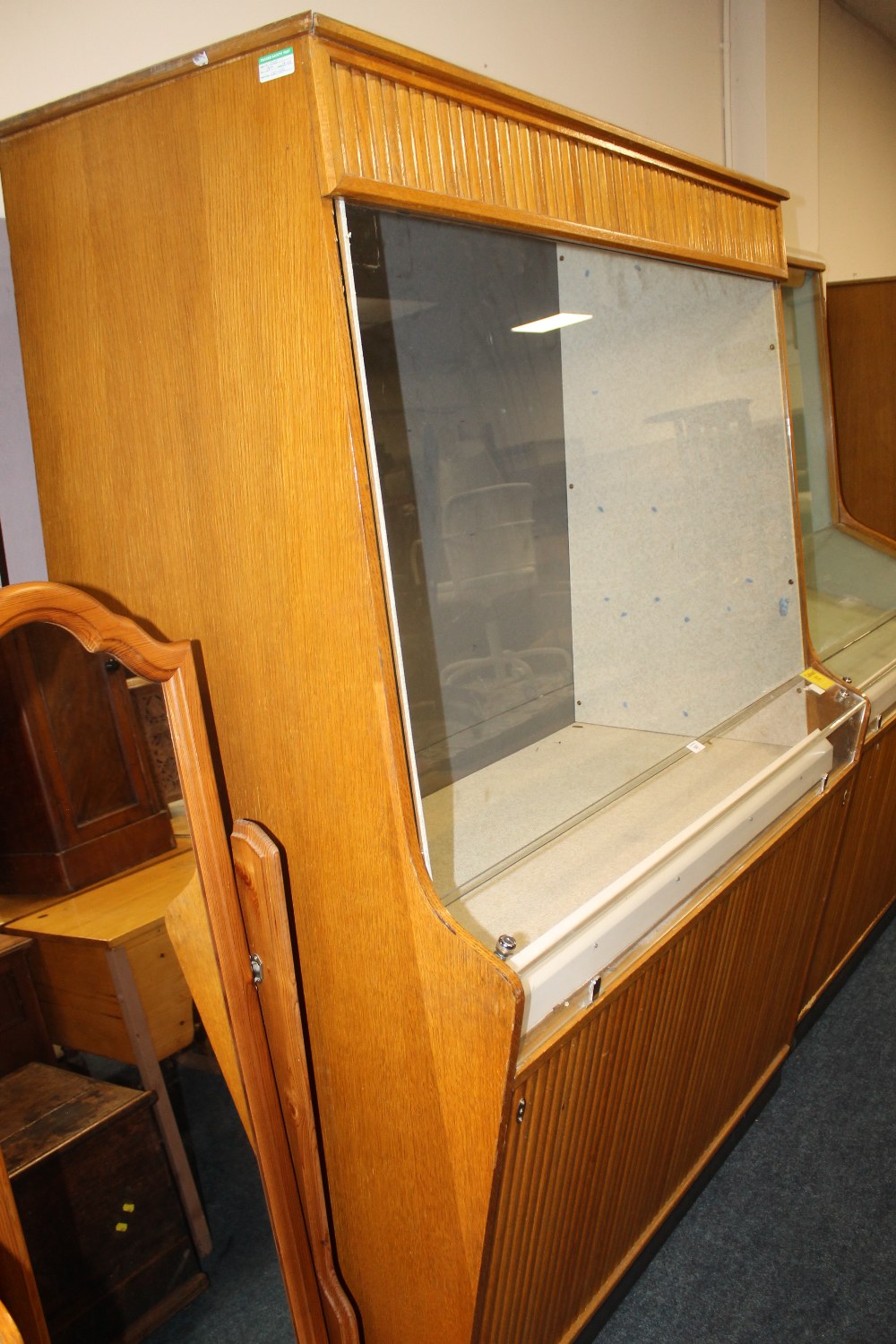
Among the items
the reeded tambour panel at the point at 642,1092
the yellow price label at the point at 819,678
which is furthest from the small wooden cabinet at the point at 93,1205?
the yellow price label at the point at 819,678

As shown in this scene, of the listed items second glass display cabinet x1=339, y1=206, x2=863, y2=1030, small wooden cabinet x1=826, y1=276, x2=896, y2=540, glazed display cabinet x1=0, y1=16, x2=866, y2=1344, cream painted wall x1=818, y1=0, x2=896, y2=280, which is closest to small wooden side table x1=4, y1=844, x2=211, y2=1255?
glazed display cabinet x1=0, y1=16, x2=866, y2=1344

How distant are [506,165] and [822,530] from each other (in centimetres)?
179

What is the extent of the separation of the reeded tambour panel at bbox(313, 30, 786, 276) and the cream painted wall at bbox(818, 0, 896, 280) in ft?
7.51

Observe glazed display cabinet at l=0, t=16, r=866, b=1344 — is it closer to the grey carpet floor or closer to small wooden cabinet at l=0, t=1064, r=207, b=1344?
the grey carpet floor

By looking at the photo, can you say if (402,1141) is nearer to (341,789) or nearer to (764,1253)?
(341,789)

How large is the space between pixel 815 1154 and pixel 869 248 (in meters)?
3.56

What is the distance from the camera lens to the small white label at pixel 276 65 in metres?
0.90

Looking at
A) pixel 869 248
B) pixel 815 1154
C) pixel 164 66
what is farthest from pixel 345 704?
pixel 869 248

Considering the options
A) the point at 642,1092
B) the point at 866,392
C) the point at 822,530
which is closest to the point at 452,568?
the point at 642,1092

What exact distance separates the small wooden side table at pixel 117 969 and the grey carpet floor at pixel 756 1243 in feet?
0.37

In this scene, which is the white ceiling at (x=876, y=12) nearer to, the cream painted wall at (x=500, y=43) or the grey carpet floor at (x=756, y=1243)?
the cream painted wall at (x=500, y=43)

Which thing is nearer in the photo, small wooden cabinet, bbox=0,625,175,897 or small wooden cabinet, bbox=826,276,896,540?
small wooden cabinet, bbox=0,625,175,897

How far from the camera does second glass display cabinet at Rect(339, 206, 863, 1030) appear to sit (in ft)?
4.72

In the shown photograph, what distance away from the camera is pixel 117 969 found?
1097mm
